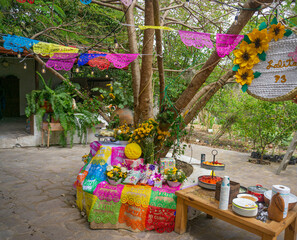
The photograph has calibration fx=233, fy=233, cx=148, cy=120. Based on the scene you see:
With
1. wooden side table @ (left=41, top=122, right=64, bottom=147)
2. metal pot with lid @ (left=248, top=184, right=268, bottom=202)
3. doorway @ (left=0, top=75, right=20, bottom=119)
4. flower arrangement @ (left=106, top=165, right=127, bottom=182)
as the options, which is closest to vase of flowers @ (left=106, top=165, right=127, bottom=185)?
flower arrangement @ (left=106, top=165, right=127, bottom=182)

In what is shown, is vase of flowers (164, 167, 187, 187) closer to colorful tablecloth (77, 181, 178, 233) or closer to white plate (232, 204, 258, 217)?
colorful tablecloth (77, 181, 178, 233)

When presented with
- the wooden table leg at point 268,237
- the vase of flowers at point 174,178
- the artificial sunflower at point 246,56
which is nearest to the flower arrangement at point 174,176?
the vase of flowers at point 174,178

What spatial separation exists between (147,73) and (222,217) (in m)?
Answer: 2.37

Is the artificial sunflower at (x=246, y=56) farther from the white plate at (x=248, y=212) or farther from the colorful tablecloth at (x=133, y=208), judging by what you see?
the colorful tablecloth at (x=133, y=208)

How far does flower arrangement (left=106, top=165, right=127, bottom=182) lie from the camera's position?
10.8ft

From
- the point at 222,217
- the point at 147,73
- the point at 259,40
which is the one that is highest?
the point at 259,40

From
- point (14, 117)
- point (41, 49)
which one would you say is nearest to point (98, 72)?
point (14, 117)

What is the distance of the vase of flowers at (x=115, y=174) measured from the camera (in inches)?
129

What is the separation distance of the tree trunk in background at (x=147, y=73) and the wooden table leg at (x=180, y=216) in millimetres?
1619

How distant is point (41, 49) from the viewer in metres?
4.14

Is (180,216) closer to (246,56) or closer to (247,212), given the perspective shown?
(247,212)

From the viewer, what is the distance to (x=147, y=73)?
12.5 feet

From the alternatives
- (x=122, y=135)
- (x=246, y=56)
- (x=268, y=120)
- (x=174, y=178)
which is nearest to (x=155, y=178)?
(x=174, y=178)

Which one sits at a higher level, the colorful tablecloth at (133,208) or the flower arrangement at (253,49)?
the flower arrangement at (253,49)
